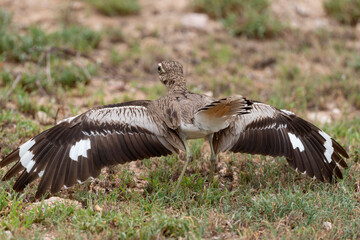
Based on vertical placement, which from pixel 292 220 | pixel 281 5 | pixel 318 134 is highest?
pixel 281 5

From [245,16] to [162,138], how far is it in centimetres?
462

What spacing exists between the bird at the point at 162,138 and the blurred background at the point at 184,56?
→ 39 centimetres

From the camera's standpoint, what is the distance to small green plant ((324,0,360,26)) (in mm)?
9039

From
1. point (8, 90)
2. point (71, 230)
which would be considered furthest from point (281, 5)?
point (71, 230)

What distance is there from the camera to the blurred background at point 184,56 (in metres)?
6.54

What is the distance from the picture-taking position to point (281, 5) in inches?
374

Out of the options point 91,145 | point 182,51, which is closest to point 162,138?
point 91,145

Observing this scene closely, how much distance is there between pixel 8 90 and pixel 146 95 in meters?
1.78

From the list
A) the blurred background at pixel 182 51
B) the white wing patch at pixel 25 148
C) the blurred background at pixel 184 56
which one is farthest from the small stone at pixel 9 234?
the blurred background at pixel 182 51

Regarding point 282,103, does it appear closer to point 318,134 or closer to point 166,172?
point 318,134

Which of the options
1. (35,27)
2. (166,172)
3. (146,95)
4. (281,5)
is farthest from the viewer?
(281,5)

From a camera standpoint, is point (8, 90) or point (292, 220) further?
point (8, 90)

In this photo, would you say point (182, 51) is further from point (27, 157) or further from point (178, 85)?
point (27, 157)

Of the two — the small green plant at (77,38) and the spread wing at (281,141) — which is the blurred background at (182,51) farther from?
the spread wing at (281,141)
